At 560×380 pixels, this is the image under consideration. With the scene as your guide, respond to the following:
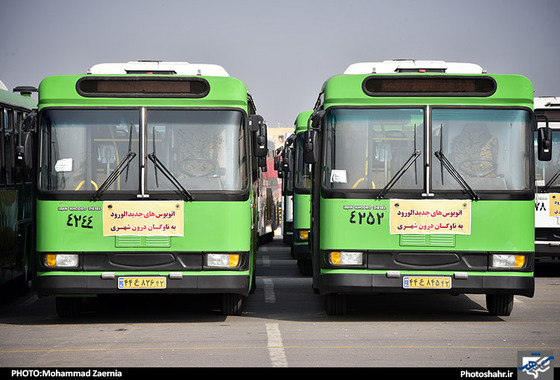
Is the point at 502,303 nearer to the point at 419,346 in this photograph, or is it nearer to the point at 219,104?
the point at 419,346

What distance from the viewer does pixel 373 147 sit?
12.8 m

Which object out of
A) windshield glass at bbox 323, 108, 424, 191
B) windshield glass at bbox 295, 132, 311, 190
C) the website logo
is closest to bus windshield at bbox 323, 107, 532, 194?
windshield glass at bbox 323, 108, 424, 191

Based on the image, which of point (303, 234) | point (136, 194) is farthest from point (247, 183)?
point (303, 234)

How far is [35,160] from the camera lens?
12.6 meters

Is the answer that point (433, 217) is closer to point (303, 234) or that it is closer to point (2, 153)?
point (2, 153)

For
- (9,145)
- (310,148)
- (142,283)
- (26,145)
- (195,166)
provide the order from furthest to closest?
(9,145) < (310,148) < (195,166) < (142,283) < (26,145)

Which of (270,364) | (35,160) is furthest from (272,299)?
(270,364)

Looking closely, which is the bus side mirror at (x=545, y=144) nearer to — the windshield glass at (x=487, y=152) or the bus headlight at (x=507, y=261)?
the windshield glass at (x=487, y=152)

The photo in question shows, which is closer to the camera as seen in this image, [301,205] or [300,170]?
[301,205]

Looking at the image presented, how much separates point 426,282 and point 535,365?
3303mm

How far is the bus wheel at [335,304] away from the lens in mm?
13656

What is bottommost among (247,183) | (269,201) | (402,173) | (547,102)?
(269,201)

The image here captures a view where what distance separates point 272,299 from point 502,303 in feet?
12.3

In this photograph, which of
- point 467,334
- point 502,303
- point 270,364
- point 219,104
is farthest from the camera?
point 502,303
